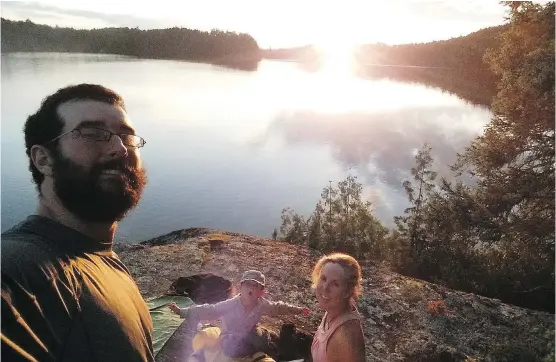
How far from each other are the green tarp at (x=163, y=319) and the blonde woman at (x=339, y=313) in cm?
257

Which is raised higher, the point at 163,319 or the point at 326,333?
the point at 326,333

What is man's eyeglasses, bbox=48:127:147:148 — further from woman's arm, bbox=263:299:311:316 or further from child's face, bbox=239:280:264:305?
woman's arm, bbox=263:299:311:316

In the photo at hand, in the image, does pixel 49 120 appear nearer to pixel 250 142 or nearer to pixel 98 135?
pixel 98 135

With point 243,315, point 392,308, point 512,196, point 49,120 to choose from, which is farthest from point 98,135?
point 512,196

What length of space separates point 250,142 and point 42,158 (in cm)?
3244

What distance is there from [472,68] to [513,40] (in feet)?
164

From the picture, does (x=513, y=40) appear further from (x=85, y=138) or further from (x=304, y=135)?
(x=304, y=135)

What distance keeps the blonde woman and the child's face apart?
104 centimetres

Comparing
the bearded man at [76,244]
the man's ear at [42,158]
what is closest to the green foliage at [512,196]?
the bearded man at [76,244]

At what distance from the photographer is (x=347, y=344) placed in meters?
2.95

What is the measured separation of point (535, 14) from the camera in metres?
9.52

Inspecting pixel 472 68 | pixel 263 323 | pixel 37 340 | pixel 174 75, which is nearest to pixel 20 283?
pixel 37 340

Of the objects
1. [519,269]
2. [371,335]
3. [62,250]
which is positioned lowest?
[519,269]

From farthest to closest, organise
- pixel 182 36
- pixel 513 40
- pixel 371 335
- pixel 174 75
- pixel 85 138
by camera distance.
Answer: pixel 182 36, pixel 174 75, pixel 513 40, pixel 371 335, pixel 85 138
